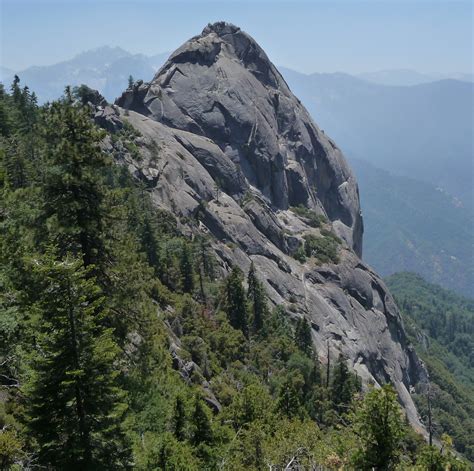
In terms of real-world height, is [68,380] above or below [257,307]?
above

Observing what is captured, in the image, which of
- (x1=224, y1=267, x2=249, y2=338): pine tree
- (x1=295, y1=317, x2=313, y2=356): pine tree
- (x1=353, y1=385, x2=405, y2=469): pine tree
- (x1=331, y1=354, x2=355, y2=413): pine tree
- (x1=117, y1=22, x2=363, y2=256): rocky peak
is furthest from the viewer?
(x1=117, y1=22, x2=363, y2=256): rocky peak

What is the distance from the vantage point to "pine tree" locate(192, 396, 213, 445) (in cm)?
2641

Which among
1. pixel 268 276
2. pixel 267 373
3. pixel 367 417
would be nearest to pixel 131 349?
pixel 367 417

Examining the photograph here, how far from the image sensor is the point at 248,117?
119m

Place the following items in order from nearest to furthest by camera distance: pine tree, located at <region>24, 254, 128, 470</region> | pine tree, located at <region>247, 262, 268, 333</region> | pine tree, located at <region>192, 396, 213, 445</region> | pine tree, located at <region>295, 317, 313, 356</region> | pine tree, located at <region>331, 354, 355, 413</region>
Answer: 1. pine tree, located at <region>24, 254, 128, 470</region>
2. pine tree, located at <region>192, 396, 213, 445</region>
3. pine tree, located at <region>331, 354, 355, 413</region>
4. pine tree, located at <region>247, 262, 268, 333</region>
5. pine tree, located at <region>295, 317, 313, 356</region>

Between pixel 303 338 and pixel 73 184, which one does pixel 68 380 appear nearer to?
pixel 73 184

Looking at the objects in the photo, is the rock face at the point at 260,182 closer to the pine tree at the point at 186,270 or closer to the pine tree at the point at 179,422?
the pine tree at the point at 186,270

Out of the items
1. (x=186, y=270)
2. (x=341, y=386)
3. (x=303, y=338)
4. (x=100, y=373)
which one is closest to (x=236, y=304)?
(x=186, y=270)

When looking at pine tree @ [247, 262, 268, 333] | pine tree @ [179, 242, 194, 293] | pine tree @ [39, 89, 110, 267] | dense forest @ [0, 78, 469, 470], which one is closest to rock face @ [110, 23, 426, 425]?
pine tree @ [247, 262, 268, 333]

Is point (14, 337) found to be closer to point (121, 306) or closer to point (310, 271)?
point (121, 306)

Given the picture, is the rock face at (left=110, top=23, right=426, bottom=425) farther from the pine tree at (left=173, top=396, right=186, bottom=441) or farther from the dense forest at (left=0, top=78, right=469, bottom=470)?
the pine tree at (left=173, top=396, right=186, bottom=441)

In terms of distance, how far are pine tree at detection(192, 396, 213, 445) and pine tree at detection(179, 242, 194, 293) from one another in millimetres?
37327

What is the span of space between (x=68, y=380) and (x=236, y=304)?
1958 inches

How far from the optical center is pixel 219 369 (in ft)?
161
